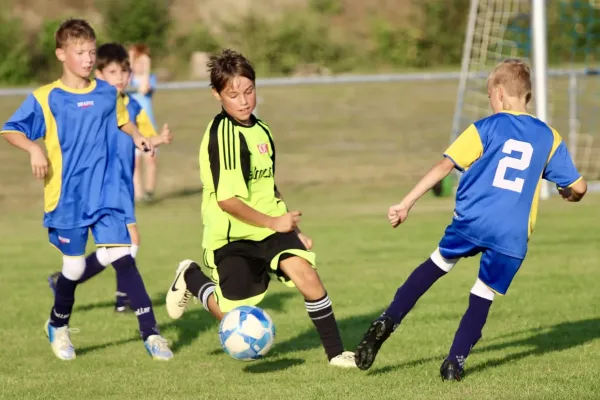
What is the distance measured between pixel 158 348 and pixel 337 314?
166 cm

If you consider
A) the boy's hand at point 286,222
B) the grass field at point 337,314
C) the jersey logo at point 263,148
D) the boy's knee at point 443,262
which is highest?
the jersey logo at point 263,148

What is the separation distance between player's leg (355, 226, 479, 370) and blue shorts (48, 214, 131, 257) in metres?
1.65

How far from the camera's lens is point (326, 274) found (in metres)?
9.09

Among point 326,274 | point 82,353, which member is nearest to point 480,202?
point 82,353

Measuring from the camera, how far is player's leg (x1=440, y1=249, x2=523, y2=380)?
5242 mm

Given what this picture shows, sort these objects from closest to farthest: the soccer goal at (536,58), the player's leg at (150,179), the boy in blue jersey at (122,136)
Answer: the boy in blue jersey at (122,136) → the soccer goal at (536,58) → the player's leg at (150,179)

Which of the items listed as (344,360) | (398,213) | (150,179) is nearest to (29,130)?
(344,360)

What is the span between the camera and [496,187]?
17.0 feet

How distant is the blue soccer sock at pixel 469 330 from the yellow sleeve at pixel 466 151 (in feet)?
2.22

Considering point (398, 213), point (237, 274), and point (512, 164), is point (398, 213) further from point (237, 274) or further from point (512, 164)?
point (237, 274)

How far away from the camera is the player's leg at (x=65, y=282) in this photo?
622 cm

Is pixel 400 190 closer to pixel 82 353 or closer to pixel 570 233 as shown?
pixel 570 233

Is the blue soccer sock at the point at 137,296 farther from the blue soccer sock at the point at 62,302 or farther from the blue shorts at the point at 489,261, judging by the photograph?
the blue shorts at the point at 489,261

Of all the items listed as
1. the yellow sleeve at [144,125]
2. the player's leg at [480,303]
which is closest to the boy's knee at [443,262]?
the player's leg at [480,303]
